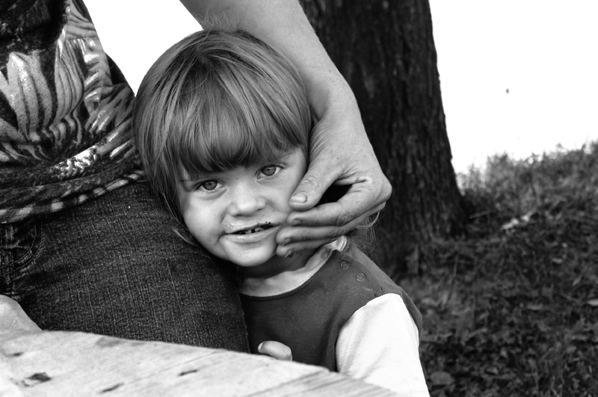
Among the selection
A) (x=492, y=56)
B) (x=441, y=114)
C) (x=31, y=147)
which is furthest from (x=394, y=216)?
(x=31, y=147)

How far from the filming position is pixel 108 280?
6.47 ft

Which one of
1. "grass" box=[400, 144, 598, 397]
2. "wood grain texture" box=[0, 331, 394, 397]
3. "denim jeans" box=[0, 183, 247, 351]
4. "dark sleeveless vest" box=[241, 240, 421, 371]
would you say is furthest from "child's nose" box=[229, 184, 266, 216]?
"grass" box=[400, 144, 598, 397]

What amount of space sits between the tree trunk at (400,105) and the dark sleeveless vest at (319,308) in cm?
217

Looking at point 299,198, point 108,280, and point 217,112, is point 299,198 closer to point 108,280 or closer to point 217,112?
point 217,112

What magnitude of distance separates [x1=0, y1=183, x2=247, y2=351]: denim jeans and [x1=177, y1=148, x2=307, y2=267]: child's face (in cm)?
9

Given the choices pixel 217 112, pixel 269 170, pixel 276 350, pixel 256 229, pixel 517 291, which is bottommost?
pixel 517 291

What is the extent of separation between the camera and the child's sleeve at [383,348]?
6.79 feet

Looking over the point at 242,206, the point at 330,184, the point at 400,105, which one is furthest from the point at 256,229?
the point at 400,105

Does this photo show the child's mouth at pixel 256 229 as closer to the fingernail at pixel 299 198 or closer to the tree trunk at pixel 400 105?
the fingernail at pixel 299 198

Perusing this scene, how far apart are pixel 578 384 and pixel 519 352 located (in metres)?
0.30

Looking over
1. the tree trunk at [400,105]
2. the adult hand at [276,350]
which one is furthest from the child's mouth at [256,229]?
the tree trunk at [400,105]

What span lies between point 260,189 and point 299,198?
105 millimetres

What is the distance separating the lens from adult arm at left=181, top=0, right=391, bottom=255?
200 cm

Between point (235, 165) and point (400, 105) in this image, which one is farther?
point (400, 105)
